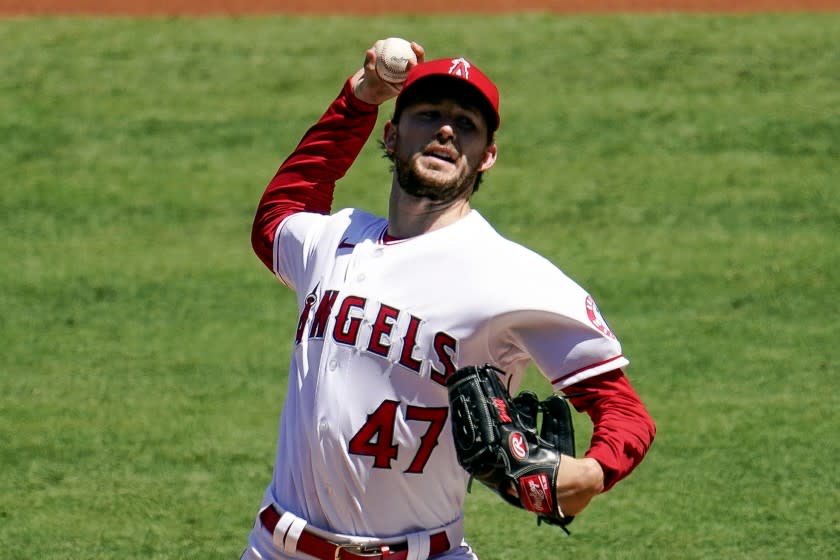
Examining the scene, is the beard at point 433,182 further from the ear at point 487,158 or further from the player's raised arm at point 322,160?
the player's raised arm at point 322,160

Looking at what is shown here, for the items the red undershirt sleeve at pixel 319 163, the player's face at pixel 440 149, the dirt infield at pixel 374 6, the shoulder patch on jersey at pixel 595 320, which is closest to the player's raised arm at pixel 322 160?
the red undershirt sleeve at pixel 319 163

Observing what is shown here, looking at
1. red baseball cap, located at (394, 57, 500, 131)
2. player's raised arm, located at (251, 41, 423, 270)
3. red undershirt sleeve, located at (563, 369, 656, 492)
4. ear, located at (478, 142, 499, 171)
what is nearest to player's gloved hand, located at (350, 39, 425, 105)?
player's raised arm, located at (251, 41, 423, 270)

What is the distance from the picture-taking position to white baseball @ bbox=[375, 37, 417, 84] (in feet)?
12.6

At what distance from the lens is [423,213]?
3.53 metres

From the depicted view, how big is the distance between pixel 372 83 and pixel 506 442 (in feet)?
4.38

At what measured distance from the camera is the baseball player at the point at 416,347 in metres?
3.27

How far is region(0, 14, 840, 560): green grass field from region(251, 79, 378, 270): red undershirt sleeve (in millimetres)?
2152

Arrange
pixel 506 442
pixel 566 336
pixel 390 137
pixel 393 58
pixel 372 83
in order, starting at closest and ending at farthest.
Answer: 1. pixel 506 442
2. pixel 566 336
3. pixel 390 137
4. pixel 393 58
5. pixel 372 83

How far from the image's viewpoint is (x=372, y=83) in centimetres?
397

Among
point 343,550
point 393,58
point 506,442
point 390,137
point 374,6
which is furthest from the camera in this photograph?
point 374,6

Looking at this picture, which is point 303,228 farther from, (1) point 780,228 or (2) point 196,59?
(2) point 196,59

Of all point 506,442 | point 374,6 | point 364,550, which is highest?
point 506,442

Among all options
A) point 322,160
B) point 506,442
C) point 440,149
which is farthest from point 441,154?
point 506,442

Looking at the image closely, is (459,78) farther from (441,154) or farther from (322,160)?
(322,160)
